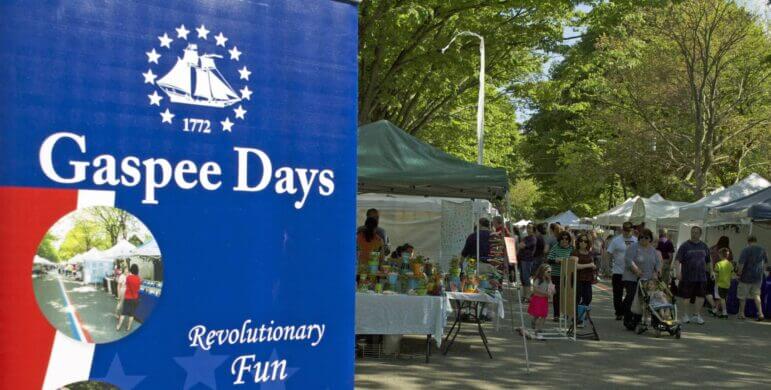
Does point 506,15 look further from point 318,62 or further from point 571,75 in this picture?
point 318,62

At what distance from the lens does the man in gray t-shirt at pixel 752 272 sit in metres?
17.6

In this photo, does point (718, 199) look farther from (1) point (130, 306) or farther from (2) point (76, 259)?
(2) point (76, 259)

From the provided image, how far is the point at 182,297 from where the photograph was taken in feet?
11.6

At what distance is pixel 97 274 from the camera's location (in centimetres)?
340

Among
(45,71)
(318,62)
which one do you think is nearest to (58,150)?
(45,71)

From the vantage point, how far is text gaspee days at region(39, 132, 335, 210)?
129 inches

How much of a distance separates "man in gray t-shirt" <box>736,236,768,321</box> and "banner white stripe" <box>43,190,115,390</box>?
16.5 metres

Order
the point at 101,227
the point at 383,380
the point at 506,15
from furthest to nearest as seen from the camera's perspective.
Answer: the point at 506,15, the point at 383,380, the point at 101,227

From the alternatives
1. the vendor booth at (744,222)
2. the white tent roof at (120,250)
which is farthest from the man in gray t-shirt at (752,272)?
the white tent roof at (120,250)

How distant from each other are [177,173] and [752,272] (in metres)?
16.3

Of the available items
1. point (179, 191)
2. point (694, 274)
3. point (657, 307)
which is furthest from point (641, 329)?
point (179, 191)

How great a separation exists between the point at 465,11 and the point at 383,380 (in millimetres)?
12222

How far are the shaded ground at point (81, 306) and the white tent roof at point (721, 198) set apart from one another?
22.1 m

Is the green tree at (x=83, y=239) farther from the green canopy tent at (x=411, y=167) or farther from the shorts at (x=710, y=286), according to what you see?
the shorts at (x=710, y=286)
